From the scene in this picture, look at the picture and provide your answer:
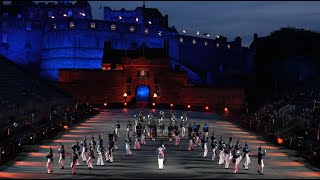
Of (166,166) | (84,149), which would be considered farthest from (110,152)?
(166,166)

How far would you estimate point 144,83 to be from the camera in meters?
96.8

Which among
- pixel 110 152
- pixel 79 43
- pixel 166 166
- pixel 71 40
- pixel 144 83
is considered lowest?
pixel 166 166

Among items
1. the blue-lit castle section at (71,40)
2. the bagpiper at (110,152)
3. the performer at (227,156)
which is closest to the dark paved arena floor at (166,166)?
the performer at (227,156)

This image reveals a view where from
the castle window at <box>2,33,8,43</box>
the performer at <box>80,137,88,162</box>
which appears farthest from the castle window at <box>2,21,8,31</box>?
the performer at <box>80,137,88,162</box>

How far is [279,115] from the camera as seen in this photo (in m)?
62.6

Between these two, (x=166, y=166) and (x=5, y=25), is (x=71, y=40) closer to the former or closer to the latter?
(x=5, y=25)

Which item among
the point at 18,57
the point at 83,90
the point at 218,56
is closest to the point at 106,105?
the point at 83,90

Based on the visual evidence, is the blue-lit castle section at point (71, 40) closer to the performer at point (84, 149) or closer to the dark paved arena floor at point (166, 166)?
the dark paved arena floor at point (166, 166)

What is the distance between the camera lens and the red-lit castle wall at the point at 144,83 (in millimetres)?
94750

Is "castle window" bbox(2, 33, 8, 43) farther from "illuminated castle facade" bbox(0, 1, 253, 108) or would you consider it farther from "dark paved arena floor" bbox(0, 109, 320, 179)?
"dark paved arena floor" bbox(0, 109, 320, 179)

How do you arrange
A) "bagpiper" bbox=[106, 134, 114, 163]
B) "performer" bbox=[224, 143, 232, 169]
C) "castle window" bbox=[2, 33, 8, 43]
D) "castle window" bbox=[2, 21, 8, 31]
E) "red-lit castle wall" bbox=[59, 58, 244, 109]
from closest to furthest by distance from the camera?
"performer" bbox=[224, 143, 232, 169], "bagpiper" bbox=[106, 134, 114, 163], "red-lit castle wall" bbox=[59, 58, 244, 109], "castle window" bbox=[2, 33, 8, 43], "castle window" bbox=[2, 21, 8, 31]

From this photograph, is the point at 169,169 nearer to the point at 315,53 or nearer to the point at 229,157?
the point at 229,157

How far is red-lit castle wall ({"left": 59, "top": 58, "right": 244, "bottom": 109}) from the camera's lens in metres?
94.8

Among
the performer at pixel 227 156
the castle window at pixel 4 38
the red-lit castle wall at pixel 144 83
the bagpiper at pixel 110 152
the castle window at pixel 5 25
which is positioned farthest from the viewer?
the castle window at pixel 5 25
